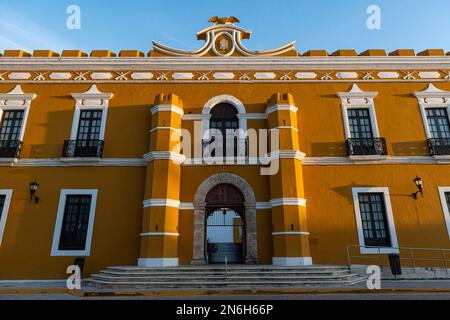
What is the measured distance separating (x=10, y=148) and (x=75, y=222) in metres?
4.63

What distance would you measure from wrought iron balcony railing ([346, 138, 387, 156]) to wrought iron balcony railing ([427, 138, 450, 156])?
6.48 ft

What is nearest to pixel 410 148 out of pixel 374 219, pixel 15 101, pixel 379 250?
pixel 374 219

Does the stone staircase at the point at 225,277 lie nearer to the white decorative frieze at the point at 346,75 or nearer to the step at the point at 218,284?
the step at the point at 218,284

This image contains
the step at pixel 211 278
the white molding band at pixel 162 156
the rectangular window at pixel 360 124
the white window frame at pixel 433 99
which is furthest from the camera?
the white window frame at pixel 433 99

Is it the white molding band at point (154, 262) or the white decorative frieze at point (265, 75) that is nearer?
the white molding band at point (154, 262)

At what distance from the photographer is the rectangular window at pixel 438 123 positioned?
12.7m

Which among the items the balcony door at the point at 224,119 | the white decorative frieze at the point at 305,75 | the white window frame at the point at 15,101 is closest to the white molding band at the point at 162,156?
the balcony door at the point at 224,119

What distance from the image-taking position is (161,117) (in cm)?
1212

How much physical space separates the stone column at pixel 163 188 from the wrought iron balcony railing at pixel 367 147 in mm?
7501

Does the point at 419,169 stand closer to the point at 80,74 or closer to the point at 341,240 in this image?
the point at 341,240

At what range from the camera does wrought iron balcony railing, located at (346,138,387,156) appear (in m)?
12.2

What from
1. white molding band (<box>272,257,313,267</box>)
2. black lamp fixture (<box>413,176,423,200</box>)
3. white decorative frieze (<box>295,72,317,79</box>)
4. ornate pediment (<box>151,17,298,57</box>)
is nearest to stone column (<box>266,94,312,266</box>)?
white molding band (<box>272,257,313,267</box>)

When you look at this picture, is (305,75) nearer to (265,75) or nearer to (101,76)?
(265,75)

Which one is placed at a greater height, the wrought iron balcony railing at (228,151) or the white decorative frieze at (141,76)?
the white decorative frieze at (141,76)
